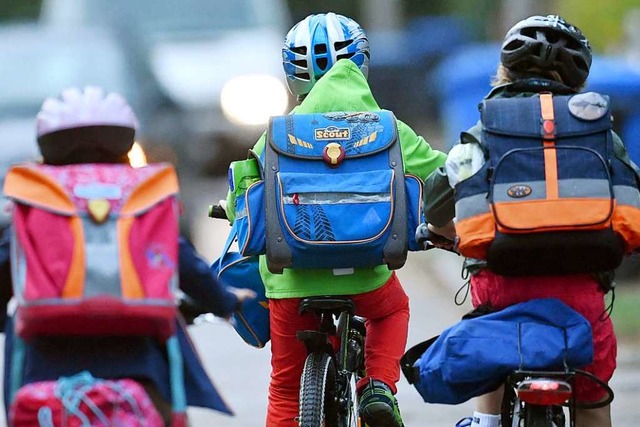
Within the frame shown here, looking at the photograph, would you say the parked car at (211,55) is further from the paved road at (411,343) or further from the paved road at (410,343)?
the paved road at (411,343)

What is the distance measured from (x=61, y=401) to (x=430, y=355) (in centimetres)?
129

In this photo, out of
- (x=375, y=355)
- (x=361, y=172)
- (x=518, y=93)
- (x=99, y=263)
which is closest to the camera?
(x=99, y=263)

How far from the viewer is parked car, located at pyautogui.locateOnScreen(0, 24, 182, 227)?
15.2m

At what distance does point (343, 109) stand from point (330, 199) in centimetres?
42

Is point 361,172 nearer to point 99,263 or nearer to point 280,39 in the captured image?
point 99,263

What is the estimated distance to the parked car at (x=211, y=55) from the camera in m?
19.4

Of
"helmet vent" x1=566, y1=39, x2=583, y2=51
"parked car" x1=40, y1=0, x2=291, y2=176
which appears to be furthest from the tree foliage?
"helmet vent" x1=566, y1=39, x2=583, y2=51

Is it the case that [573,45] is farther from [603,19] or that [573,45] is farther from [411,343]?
[603,19]

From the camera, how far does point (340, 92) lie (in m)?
6.76

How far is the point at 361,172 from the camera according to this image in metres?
6.54

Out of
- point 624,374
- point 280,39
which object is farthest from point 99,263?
point 280,39

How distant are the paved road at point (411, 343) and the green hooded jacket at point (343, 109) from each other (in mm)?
3096

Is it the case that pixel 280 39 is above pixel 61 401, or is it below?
below

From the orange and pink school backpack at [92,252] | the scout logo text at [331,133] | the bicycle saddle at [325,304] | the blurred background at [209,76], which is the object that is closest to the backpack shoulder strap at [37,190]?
the orange and pink school backpack at [92,252]
